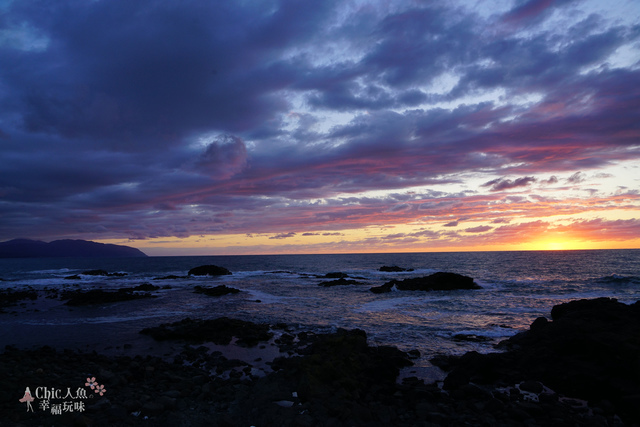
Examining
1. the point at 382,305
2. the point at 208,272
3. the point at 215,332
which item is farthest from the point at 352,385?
the point at 208,272

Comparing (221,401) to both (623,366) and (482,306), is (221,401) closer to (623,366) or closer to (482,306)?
(623,366)

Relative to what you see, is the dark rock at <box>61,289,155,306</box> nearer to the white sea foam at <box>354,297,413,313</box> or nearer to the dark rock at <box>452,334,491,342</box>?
the white sea foam at <box>354,297,413,313</box>

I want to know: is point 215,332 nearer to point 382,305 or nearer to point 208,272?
point 382,305

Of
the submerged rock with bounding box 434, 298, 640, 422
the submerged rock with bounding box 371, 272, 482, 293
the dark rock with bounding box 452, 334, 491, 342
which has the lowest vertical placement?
the submerged rock with bounding box 371, 272, 482, 293

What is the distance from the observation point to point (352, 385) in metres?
11.3

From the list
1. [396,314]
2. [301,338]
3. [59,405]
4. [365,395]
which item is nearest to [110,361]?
[59,405]

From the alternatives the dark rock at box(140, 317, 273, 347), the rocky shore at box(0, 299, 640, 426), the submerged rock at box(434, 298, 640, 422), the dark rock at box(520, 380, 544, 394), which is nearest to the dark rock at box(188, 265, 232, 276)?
the dark rock at box(140, 317, 273, 347)

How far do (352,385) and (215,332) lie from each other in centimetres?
1206

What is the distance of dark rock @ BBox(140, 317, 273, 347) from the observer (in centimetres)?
1925

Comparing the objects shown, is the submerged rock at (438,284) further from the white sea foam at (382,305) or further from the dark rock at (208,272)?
the dark rock at (208,272)

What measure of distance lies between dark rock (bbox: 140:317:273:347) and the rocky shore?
260cm

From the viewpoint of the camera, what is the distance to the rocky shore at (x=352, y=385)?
8906 mm

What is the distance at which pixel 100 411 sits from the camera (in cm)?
890

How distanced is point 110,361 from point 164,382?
16.4 ft
